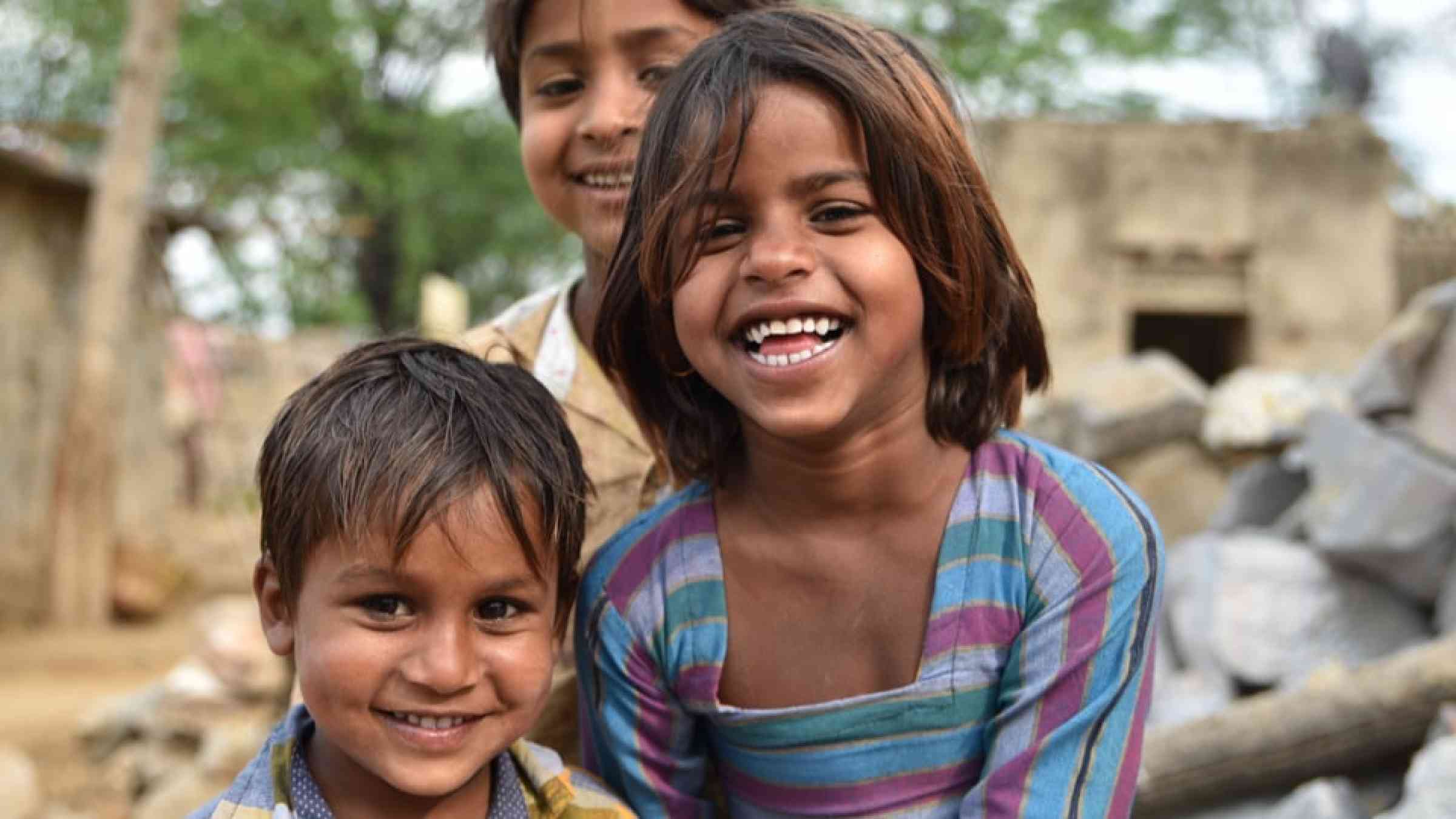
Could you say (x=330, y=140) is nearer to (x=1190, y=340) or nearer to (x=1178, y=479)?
(x=1190, y=340)

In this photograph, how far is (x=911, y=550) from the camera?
6.04ft

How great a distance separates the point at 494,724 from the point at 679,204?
0.62 m

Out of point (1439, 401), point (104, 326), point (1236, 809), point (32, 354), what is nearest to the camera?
point (1236, 809)

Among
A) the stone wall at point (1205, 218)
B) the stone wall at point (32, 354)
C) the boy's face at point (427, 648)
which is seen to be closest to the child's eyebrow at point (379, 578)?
the boy's face at point (427, 648)

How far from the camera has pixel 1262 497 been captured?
515 cm

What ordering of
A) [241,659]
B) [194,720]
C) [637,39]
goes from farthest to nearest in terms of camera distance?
1. [241,659]
2. [194,720]
3. [637,39]

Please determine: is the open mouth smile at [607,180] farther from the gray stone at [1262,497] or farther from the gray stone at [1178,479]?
the gray stone at [1178,479]

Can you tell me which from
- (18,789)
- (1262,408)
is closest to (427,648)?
(1262,408)

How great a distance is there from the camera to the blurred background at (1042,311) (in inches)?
159

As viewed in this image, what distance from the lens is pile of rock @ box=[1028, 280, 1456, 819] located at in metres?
3.23

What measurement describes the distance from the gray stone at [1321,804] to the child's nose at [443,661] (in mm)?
1875

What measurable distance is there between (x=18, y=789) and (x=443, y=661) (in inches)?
199

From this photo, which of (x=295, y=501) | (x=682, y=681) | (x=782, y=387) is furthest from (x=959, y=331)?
(x=295, y=501)

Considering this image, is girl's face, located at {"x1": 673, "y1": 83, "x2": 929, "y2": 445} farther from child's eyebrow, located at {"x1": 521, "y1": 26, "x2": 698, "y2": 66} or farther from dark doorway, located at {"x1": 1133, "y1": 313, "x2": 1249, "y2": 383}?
dark doorway, located at {"x1": 1133, "y1": 313, "x2": 1249, "y2": 383}
